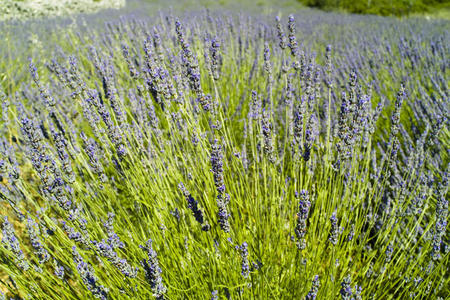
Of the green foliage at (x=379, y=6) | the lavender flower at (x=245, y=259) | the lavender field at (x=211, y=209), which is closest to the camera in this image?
the lavender flower at (x=245, y=259)

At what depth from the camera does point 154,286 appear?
→ 3.23ft

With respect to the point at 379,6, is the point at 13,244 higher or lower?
lower

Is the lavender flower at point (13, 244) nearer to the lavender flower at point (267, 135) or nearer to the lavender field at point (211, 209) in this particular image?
the lavender field at point (211, 209)

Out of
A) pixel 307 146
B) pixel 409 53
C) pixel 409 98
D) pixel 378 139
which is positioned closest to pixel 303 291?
pixel 307 146

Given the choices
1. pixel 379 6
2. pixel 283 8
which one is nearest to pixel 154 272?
pixel 283 8

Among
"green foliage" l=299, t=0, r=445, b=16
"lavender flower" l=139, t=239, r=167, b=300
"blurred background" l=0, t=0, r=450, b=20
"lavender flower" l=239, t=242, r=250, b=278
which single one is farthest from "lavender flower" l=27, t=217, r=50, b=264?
"green foliage" l=299, t=0, r=445, b=16

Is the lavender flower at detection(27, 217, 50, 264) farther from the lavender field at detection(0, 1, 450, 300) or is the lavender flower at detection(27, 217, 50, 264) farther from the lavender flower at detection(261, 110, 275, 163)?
the lavender flower at detection(261, 110, 275, 163)

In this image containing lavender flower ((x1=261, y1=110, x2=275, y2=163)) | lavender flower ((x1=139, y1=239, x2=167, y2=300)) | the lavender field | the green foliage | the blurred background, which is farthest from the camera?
the green foliage

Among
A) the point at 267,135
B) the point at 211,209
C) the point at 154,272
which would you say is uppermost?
the point at 267,135

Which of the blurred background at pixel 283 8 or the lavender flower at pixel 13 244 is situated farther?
the blurred background at pixel 283 8

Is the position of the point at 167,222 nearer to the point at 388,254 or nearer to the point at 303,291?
the point at 303,291

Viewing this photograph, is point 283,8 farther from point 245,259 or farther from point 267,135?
point 245,259

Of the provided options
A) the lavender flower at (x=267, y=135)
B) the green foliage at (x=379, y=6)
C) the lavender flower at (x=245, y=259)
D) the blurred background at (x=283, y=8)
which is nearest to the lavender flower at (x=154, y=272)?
the lavender flower at (x=245, y=259)

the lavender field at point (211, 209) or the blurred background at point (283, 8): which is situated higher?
the blurred background at point (283, 8)
